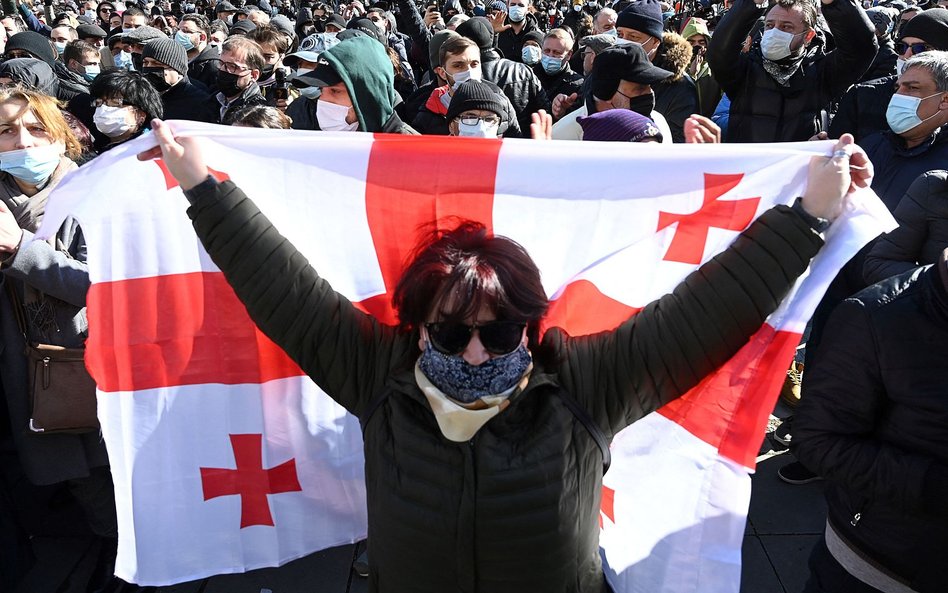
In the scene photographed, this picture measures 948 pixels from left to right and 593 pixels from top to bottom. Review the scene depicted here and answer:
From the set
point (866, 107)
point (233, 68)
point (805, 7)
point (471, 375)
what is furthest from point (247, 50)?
point (471, 375)

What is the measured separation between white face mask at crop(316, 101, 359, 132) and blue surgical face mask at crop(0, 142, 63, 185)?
1.29 metres

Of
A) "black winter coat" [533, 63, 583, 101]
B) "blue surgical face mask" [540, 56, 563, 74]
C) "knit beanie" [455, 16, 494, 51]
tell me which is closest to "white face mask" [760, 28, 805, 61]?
"black winter coat" [533, 63, 583, 101]

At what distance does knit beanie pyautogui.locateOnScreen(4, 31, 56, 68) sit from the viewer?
21.6 ft

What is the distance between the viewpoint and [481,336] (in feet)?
4.78

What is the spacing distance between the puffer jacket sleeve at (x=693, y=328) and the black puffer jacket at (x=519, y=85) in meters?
3.71

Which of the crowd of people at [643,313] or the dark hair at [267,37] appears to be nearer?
the crowd of people at [643,313]

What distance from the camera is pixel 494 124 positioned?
3463 millimetres

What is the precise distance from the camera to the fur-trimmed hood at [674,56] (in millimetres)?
4520

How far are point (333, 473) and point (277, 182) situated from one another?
32.6 inches

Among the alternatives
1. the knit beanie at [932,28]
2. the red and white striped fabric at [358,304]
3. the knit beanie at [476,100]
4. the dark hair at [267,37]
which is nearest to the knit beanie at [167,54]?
the dark hair at [267,37]

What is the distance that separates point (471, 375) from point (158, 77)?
4.83 metres

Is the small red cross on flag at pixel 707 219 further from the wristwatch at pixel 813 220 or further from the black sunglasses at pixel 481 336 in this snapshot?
the black sunglasses at pixel 481 336

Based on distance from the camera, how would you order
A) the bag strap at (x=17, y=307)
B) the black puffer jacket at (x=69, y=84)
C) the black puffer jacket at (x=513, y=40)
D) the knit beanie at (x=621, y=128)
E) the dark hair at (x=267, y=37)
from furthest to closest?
the black puffer jacket at (x=513, y=40), the dark hair at (x=267, y=37), the black puffer jacket at (x=69, y=84), the knit beanie at (x=621, y=128), the bag strap at (x=17, y=307)

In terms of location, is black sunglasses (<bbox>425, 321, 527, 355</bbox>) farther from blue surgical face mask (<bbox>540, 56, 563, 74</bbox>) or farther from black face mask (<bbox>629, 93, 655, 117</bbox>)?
blue surgical face mask (<bbox>540, 56, 563, 74</bbox>)
